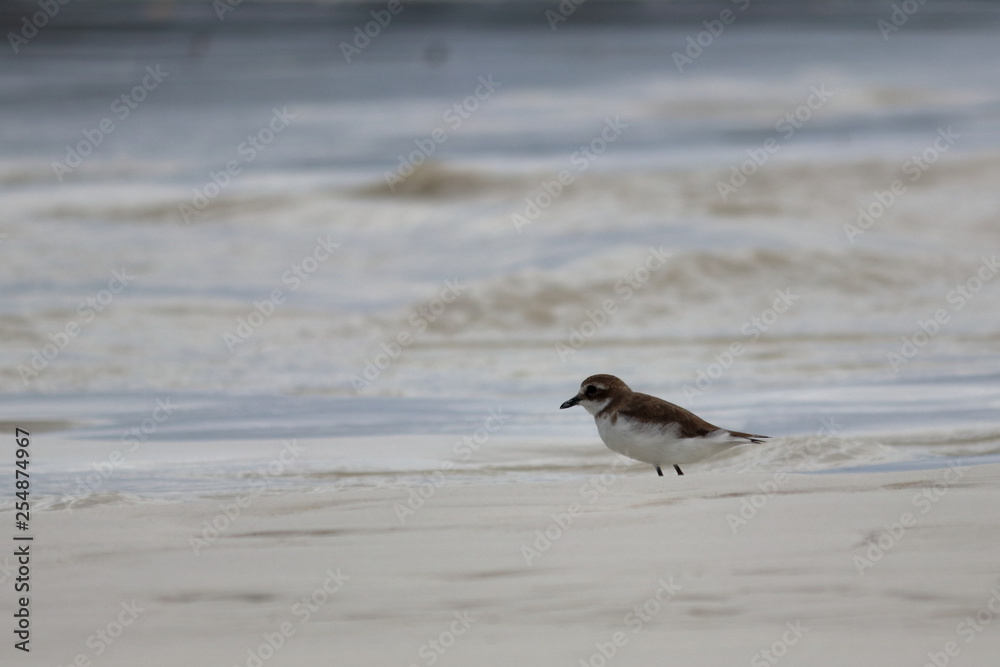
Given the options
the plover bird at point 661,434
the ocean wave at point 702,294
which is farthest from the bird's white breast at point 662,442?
the ocean wave at point 702,294

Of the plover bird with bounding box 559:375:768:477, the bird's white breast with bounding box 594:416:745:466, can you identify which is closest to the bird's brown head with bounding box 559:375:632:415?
the plover bird with bounding box 559:375:768:477

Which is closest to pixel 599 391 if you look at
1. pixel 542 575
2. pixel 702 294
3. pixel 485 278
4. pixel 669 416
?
pixel 669 416

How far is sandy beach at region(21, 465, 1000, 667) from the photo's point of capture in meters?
3.95

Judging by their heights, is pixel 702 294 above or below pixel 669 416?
above

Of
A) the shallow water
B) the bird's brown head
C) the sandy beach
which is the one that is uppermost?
the shallow water

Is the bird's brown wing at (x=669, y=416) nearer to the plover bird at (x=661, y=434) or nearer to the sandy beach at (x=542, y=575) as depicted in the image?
the plover bird at (x=661, y=434)

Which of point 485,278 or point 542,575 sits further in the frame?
point 485,278

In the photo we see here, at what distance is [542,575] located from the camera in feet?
14.8

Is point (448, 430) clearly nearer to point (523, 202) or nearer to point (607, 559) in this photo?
point (607, 559)

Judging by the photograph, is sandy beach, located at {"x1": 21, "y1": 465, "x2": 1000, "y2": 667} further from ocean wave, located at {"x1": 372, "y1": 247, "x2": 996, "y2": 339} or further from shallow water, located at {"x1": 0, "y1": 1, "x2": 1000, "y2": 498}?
ocean wave, located at {"x1": 372, "y1": 247, "x2": 996, "y2": 339}

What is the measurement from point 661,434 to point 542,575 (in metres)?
1.61

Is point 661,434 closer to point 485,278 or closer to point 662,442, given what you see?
point 662,442

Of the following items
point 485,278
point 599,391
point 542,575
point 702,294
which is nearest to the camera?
point 542,575

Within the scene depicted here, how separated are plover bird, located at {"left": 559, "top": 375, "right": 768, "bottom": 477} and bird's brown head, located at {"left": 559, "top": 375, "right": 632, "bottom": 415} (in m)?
0.19
